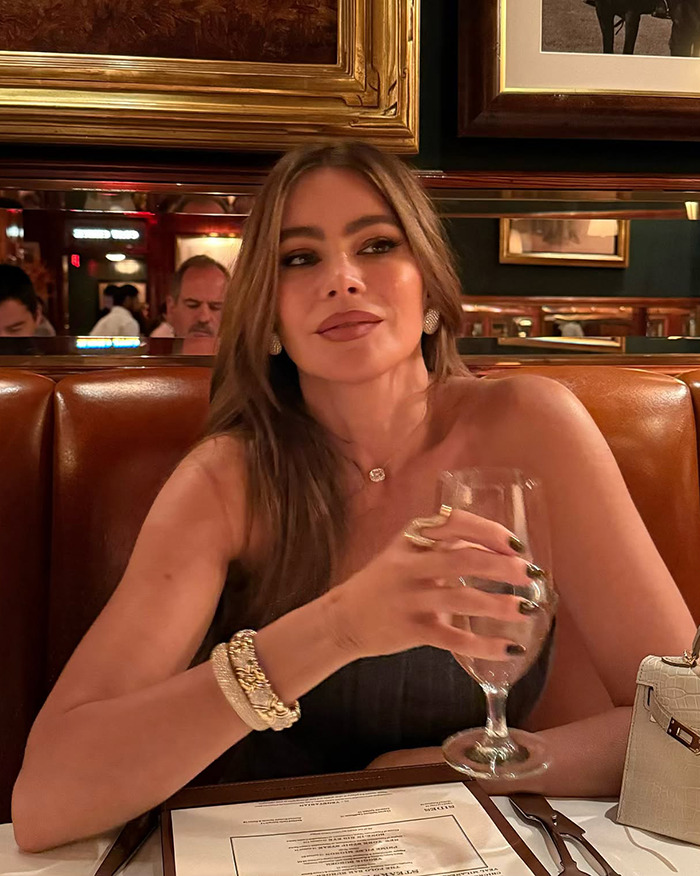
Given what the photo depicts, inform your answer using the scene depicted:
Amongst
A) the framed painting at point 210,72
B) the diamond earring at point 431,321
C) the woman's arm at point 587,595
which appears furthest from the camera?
the framed painting at point 210,72

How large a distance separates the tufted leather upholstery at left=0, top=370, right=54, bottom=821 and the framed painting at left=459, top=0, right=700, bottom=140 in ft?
3.54

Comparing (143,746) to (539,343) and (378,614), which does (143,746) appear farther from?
(539,343)

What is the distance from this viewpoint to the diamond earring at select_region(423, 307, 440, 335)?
1.50 meters

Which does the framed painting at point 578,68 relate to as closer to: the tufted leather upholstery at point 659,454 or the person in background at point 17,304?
the tufted leather upholstery at point 659,454

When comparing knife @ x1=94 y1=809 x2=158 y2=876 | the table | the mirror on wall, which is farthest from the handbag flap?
the mirror on wall

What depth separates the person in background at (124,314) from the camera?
1795 millimetres

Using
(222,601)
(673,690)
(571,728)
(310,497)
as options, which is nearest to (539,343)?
(310,497)

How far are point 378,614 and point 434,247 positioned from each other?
0.85 metres

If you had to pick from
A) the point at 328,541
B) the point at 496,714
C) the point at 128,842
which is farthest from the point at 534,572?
the point at 328,541

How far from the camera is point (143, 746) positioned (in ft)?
2.91

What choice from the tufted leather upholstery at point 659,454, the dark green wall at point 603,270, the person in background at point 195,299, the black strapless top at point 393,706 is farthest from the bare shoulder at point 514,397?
the person in background at point 195,299

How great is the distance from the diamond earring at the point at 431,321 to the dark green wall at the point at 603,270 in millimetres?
415

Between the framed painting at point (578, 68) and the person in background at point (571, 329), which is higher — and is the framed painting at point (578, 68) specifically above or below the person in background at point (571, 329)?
above

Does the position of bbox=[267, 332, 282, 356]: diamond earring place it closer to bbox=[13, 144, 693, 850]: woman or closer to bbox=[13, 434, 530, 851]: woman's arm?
bbox=[13, 144, 693, 850]: woman
